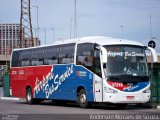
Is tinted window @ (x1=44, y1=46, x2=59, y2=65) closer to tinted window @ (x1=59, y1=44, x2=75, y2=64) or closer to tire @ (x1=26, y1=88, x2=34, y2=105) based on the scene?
tinted window @ (x1=59, y1=44, x2=75, y2=64)

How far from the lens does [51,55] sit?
26453mm

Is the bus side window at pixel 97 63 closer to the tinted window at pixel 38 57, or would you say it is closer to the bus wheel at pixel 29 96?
the tinted window at pixel 38 57

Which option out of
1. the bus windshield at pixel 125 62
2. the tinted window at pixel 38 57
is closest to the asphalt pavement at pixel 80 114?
the bus windshield at pixel 125 62

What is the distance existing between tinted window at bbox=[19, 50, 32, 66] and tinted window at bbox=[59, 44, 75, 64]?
4477 millimetres

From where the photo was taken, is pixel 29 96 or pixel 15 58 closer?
pixel 29 96

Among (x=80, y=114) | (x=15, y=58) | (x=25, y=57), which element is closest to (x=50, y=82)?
(x=25, y=57)

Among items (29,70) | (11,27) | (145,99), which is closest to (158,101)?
(145,99)

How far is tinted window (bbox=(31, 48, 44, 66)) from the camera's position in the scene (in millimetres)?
27703

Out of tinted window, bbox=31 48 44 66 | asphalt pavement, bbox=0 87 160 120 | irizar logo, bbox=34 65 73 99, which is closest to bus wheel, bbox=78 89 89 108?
asphalt pavement, bbox=0 87 160 120

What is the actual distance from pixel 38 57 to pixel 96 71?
6.98 metres

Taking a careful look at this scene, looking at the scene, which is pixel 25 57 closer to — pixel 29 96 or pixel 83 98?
pixel 29 96

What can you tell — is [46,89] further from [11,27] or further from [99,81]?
[11,27]

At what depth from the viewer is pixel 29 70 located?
29.3 meters

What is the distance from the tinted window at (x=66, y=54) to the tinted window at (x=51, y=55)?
0.55 m
